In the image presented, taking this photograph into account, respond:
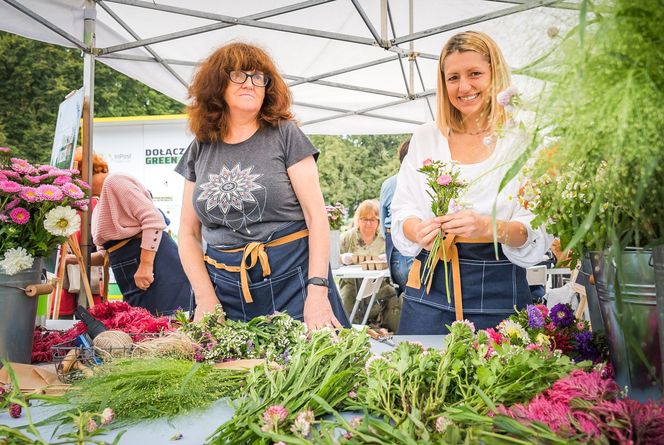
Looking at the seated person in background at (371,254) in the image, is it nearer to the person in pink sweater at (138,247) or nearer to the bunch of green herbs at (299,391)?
the person in pink sweater at (138,247)

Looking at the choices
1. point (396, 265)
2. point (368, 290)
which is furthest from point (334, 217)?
point (396, 265)

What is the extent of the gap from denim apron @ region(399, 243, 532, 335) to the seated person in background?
4935 millimetres

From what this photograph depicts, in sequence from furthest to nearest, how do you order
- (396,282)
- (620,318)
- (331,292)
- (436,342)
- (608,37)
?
(396,282), (331,292), (436,342), (620,318), (608,37)

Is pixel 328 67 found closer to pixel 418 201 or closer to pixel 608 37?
pixel 418 201

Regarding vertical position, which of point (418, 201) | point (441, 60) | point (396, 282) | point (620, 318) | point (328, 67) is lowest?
point (396, 282)

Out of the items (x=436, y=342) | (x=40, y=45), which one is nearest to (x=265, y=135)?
(x=436, y=342)

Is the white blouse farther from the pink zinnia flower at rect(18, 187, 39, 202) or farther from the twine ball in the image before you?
the pink zinnia flower at rect(18, 187, 39, 202)

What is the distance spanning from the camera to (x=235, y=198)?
210 cm

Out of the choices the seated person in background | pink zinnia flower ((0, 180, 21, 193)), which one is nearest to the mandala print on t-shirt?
pink zinnia flower ((0, 180, 21, 193))

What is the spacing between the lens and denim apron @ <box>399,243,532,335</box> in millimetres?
2008

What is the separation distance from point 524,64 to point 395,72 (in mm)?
5876

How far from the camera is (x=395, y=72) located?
641cm

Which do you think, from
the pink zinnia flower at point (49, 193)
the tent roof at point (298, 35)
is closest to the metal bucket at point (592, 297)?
the pink zinnia flower at point (49, 193)

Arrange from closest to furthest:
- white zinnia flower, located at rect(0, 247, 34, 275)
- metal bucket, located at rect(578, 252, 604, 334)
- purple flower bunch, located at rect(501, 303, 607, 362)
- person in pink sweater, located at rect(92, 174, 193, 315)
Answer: metal bucket, located at rect(578, 252, 604, 334), purple flower bunch, located at rect(501, 303, 607, 362), white zinnia flower, located at rect(0, 247, 34, 275), person in pink sweater, located at rect(92, 174, 193, 315)
